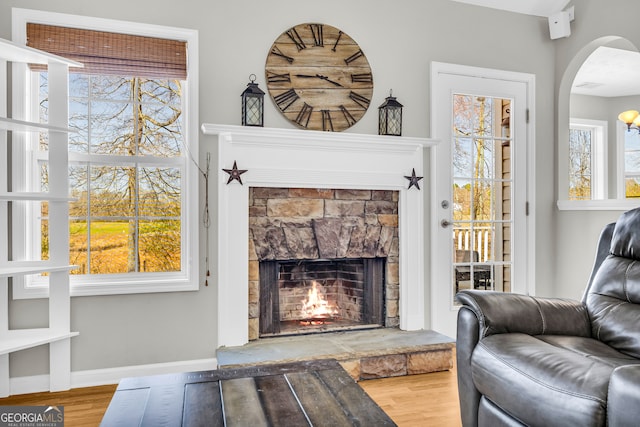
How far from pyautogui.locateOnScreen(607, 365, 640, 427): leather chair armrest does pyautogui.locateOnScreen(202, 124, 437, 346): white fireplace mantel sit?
2.08 m

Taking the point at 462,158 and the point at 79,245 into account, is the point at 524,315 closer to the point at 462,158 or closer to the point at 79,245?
the point at 462,158

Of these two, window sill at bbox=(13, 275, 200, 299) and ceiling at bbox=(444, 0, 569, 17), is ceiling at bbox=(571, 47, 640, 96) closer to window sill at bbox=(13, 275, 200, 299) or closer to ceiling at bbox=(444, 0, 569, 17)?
ceiling at bbox=(444, 0, 569, 17)

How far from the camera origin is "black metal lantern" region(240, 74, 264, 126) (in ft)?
9.86

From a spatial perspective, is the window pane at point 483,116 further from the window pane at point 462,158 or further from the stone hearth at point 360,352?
the stone hearth at point 360,352

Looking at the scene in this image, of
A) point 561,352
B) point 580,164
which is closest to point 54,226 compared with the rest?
point 561,352

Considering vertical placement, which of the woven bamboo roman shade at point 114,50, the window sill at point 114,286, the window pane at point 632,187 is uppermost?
the woven bamboo roman shade at point 114,50

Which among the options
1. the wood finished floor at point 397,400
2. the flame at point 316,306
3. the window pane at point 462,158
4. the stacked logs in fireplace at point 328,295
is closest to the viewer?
the wood finished floor at point 397,400

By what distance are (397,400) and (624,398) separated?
4.72ft

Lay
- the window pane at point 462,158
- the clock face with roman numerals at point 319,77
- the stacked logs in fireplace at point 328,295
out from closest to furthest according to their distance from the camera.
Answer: the clock face with roman numerals at point 319,77 → the stacked logs in fireplace at point 328,295 → the window pane at point 462,158

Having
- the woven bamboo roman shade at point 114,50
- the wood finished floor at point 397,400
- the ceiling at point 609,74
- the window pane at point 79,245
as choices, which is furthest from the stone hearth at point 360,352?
the ceiling at point 609,74

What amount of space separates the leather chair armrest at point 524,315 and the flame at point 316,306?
156 centimetres

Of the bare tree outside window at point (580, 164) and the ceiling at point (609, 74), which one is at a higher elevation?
the ceiling at point (609, 74)

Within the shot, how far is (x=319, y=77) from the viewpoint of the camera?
10.6 ft

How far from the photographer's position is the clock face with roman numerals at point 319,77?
3154mm
